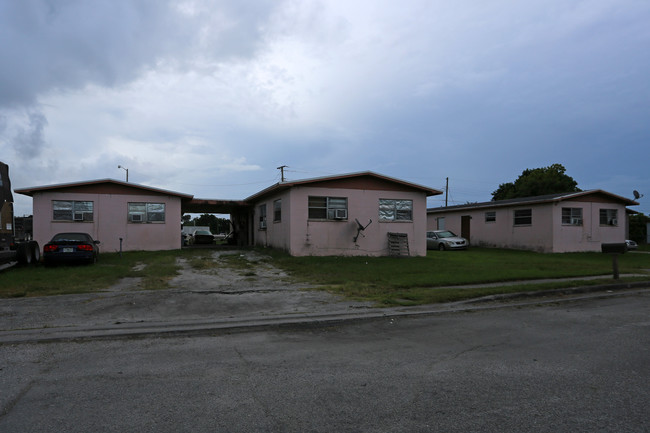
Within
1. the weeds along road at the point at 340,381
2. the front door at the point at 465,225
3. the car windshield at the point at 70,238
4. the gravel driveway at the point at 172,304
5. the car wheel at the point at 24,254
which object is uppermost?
the front door at the point at 465,225

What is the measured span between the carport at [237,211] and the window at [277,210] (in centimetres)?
522

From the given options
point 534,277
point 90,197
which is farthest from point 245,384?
point 90,197

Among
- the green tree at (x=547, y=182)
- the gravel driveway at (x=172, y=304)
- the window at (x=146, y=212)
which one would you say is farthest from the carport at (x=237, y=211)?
the green tree at (x=547, y=182)

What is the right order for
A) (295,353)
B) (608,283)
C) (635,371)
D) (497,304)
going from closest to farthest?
1. (635,371)
2. (295,353)
3. (497,304)
4. (608,283)

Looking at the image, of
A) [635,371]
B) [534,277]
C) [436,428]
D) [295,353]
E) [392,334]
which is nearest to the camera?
[436,428]

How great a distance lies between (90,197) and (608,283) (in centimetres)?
2101

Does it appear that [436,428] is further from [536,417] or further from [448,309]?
[448,309]

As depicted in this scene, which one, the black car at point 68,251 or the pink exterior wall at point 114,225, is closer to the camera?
the black car at point 68,251

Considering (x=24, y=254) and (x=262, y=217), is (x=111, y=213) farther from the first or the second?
(x=262, y=217)

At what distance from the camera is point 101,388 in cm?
425

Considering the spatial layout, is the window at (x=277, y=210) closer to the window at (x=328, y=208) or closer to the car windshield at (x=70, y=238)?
the window at (x=328, y=208)

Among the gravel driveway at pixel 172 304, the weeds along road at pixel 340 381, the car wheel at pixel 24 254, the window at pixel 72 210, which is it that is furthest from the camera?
the window at pixel 72 210

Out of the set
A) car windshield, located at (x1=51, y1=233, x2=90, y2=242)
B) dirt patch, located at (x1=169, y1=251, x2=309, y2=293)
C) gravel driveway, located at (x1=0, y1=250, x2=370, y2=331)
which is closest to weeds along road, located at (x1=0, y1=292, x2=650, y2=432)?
gravel driveway, located at (x1=0, y1=250, x2=370, y2=331)

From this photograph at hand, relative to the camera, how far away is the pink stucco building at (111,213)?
20.5 m
